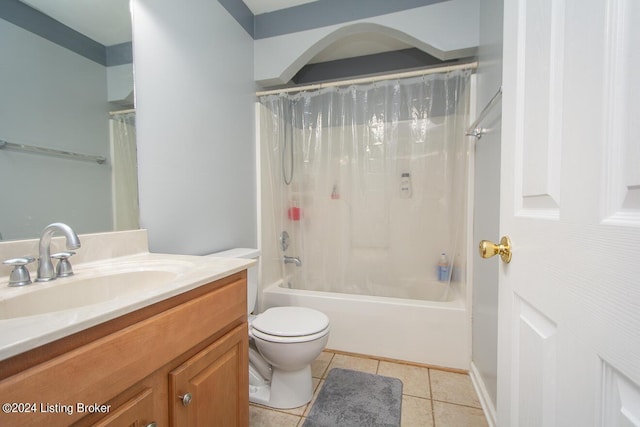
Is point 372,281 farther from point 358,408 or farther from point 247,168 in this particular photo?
point 247,168

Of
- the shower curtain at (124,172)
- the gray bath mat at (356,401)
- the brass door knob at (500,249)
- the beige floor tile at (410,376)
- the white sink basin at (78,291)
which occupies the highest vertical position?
the shower curtain at (124,172)

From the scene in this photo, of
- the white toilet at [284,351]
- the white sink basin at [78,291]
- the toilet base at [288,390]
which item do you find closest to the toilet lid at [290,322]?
the white toilet at [284,351]

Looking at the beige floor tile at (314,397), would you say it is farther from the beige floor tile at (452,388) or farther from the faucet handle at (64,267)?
the faucet handle at (64,267)

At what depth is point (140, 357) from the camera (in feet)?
1.93

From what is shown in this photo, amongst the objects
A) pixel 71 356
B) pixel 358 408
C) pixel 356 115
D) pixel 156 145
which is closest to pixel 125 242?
pixel 156 145

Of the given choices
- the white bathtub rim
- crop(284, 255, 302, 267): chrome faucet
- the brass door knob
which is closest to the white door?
the brass door knob

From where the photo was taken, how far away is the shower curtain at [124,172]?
1081mm

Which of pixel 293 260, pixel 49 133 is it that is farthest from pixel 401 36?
pixel 49 133

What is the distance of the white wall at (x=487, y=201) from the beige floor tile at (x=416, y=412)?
1.03 ft

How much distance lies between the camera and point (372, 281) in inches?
80.7

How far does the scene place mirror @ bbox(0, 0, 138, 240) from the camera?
0.80 m

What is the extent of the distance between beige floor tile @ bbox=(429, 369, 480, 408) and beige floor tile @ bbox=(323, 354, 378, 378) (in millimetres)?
358

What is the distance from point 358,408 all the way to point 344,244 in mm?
1059

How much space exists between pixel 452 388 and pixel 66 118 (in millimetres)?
2243
